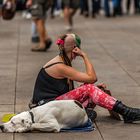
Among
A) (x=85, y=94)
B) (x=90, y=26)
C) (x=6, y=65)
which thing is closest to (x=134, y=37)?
(x=90, y=26)

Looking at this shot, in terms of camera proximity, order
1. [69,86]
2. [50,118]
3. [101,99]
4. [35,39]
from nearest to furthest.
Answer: [50,118], [101,99], [69,86], [35,39]

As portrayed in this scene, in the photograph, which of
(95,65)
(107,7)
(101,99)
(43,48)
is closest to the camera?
(101,99)

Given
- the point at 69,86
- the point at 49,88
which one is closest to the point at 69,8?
the point at 69,86

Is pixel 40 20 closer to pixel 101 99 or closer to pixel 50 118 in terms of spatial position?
pixel 101 99

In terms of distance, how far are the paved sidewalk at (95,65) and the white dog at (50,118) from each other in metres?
0.09

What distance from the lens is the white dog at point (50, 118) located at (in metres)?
6.51

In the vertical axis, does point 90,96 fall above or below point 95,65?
above

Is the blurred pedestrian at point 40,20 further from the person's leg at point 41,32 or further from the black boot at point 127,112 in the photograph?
the black boot at point 127,112

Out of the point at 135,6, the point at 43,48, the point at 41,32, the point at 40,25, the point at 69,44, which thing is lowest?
the point at 135,6

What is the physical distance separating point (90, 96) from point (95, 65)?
4563 mm

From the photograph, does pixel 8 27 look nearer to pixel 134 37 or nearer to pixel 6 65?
pixel 134 37

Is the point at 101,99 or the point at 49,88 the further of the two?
the point at 49,88

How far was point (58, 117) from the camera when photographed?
21.6 ft

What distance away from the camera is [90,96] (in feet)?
22.9
